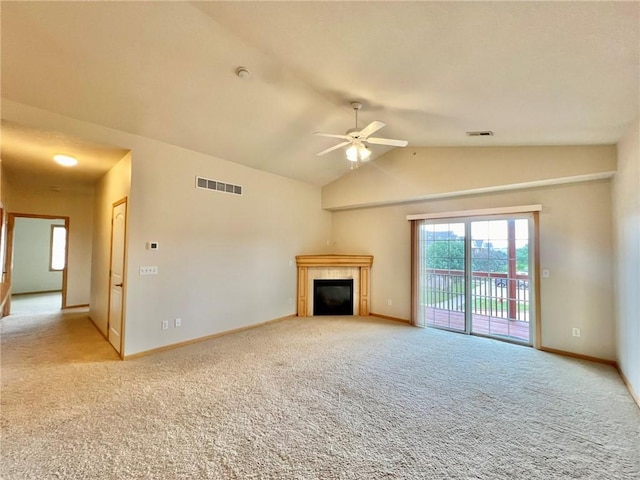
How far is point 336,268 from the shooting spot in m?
6.06

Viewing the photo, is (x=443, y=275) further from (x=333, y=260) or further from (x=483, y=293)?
(x=333, y=260)

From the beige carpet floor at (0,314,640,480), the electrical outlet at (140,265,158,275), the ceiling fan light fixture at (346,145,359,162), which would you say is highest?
the ceiling fan light fixture at (346,145,359,162)

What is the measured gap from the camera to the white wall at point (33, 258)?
8000mm

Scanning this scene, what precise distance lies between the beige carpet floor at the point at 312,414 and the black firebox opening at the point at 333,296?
2.01 m

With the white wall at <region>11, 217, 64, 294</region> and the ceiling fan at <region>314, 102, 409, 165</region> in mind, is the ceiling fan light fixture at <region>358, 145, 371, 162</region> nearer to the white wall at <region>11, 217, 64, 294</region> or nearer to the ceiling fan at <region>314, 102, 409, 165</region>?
the ceiling fan at <region>314, 102, 409, 165</region>

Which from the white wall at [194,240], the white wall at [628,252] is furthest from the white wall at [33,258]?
the white wall at [628,252]

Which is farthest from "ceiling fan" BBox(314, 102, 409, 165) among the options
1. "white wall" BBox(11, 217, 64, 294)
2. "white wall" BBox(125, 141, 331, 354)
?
"white wall" BBox(11, 217, 64, 294)

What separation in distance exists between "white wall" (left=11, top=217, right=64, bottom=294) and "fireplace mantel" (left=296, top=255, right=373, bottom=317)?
26.4 feet

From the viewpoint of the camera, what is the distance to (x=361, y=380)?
3.08 m

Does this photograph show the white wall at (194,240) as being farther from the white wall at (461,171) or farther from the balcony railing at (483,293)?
the balcony railing at (483,293)

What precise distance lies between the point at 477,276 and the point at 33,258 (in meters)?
12.1

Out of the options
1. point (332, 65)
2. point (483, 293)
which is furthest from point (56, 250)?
point (483, 293)

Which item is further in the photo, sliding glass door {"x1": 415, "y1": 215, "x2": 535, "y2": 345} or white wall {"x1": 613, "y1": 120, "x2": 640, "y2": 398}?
sliding glass door {"x1": 415, "y1": 215, "x2": 535, "y2": 345}

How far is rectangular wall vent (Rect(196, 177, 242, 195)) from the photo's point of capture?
14.3 feet
